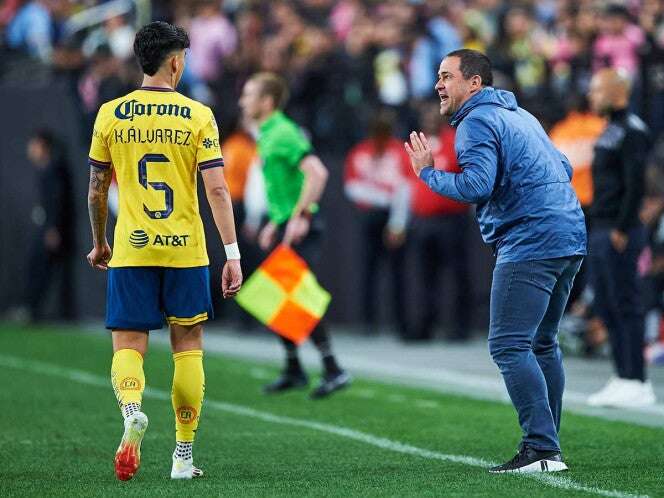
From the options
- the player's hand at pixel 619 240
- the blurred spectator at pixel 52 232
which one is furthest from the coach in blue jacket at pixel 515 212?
the blurred spectator at pixel 52 232

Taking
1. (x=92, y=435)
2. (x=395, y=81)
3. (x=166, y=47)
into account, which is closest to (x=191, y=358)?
(x=166, y=47)

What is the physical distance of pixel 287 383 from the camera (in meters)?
12.1

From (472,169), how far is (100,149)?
177cm

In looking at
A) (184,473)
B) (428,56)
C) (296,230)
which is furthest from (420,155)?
(428,56)

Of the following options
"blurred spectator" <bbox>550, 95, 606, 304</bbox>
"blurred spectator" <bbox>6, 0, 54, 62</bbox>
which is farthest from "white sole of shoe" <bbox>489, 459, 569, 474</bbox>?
"blurred spectator" <bbox>6, 0, 54, 62</bbox>

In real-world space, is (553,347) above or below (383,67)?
below

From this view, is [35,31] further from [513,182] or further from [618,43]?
[513,182]

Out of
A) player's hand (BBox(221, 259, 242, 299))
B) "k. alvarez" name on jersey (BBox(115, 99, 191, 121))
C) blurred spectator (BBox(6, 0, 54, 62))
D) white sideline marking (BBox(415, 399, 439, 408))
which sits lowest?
white sideline marking (BBox(415, 399, 439, 408))

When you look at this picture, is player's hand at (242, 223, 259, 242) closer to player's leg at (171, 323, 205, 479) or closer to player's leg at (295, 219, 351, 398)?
player's leg at (295, 219, 351, 398)

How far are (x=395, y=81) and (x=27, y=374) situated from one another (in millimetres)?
6700

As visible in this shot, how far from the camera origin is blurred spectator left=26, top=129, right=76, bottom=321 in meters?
20.1

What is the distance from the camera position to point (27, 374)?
13648mm

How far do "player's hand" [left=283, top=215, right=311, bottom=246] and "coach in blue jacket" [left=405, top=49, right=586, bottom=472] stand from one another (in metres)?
3.91

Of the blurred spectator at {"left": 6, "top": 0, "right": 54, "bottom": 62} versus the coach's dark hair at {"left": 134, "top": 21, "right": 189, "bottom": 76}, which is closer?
the coach's dark hair at {"left": 134, "top": 21, "right": 189, "bottom": 76}
